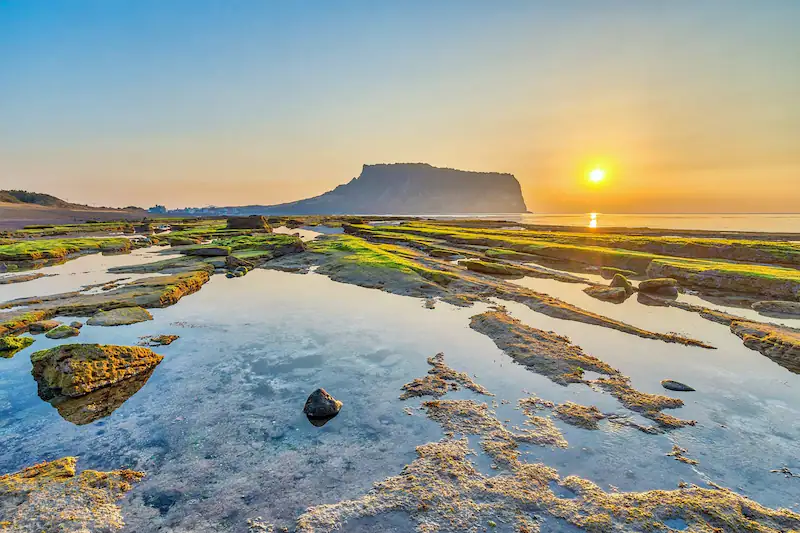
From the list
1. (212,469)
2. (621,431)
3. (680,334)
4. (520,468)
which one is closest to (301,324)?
(212,469)

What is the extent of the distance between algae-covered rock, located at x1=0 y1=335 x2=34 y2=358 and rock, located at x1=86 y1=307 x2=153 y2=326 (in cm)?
261

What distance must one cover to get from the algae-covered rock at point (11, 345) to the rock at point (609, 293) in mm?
32145

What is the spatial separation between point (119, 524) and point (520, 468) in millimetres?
8127

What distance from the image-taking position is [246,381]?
1230cm

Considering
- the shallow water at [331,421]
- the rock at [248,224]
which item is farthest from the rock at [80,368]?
the rock at [248,224]

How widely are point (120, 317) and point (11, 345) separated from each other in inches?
167

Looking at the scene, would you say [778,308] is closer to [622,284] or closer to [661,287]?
[661,287]

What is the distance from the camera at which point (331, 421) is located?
32.7 feet

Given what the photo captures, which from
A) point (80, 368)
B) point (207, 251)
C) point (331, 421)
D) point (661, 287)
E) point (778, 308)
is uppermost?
point (207, 251)

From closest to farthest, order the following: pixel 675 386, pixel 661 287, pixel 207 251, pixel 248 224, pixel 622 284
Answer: pixel 675 386, pixel 661 287, pixel 622 284, pixel 207 251, pixel 248 224

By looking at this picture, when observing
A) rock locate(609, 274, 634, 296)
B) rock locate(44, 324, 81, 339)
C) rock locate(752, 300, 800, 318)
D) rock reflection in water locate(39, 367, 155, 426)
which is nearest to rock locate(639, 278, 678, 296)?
rock locate(609, 274, 634, 296)

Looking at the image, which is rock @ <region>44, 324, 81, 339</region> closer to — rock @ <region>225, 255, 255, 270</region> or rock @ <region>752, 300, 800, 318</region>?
rock @ <region>225, 255, 255, 270</region>

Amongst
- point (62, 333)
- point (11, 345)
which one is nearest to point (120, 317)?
point (62, 333)

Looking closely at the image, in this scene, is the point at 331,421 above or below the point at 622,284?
below
